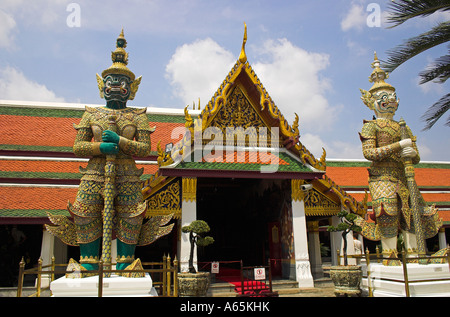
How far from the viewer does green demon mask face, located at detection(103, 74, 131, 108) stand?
20.5 ft

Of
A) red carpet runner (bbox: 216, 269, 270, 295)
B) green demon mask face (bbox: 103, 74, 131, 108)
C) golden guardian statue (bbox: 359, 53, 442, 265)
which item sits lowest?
red carpet runner (bbox: 216, 269, 270, 295)

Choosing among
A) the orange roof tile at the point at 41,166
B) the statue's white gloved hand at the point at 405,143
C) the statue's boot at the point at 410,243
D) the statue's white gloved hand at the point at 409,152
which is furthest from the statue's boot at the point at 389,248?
the orange roof tile at the point at 41,166

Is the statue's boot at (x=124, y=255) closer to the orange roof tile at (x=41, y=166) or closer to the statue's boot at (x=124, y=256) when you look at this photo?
the statue's boot at (x=124, y=256)

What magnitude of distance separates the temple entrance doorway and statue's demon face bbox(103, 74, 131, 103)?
16.1ft

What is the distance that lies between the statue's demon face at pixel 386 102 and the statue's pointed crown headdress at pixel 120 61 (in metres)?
5.06

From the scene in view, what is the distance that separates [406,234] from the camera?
6.84 meters

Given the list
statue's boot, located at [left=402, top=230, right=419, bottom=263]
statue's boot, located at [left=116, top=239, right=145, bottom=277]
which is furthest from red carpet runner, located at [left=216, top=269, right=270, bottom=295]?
statue's boot, located at [left=402, top=230, right=419, bottom=263]

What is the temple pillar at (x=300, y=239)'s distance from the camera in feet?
27.1

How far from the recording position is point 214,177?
339 inches

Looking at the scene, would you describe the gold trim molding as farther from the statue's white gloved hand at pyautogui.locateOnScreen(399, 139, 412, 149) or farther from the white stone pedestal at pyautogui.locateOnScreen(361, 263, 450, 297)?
the statue's white gloved hand at pyautogui.locateOnScreen(399, 139, 412, 149)
